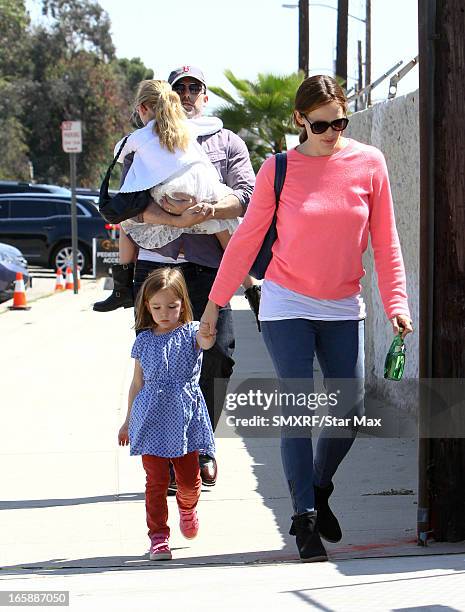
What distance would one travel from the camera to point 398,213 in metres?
8.38

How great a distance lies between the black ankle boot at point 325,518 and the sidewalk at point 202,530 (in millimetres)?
97

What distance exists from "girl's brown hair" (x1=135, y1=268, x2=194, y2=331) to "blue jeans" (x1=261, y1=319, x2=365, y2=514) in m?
Result: 0.38

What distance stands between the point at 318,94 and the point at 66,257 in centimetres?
2205

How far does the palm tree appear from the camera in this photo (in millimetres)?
26688

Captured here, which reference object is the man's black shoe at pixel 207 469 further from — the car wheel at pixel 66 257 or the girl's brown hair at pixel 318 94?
the car wheel at pixel 66 257

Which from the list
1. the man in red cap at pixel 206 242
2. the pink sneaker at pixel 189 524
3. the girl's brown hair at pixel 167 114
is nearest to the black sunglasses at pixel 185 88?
the man in red cap at pixel 206 242

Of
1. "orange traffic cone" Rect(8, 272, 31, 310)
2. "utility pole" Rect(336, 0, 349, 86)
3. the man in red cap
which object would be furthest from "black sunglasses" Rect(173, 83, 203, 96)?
"utility pole" Rect(336, 0, 349, 86)

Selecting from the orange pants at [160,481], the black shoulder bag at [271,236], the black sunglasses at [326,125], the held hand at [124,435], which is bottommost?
the orange pants at [160,481]

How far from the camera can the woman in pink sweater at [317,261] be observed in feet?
16.6

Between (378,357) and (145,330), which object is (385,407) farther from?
(145,330)

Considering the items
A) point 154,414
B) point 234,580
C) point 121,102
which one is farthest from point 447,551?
point 121,102

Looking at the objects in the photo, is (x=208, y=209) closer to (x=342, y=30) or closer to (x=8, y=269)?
(x=8, y=269)

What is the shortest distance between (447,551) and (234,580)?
3.36 ft

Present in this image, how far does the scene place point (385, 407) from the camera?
8.52 m
